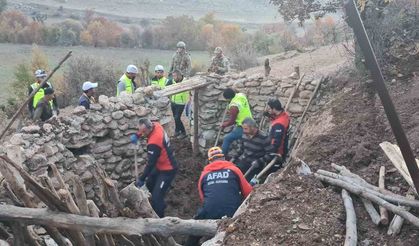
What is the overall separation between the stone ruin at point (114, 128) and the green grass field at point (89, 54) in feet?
35.6

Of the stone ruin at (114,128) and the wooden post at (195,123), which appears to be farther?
the wooden post at (195,123)

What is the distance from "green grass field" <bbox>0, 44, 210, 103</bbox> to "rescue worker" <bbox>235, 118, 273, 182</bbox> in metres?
13.9

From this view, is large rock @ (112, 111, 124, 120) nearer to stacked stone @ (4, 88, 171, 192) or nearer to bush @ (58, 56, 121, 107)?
stacked stone @ (4, 88, 171, 192)

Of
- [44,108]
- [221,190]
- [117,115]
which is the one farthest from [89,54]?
[221,190]

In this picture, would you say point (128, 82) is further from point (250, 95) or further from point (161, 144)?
point (161, 144)

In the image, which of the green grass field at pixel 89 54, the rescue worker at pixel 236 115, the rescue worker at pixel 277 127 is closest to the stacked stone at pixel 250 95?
the rescue worker at pixel 236 115

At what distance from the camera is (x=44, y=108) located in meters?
9.21

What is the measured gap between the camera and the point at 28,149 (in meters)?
7.66

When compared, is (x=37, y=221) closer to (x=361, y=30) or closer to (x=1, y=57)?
(x=361, y=30)

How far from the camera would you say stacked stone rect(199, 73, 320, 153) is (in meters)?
11.2

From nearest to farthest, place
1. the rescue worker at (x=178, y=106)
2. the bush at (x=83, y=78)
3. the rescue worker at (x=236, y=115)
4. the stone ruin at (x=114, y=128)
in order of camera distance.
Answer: the stone ruin at (x=114, y=128)
the rescue worker at (x=236, y=115)
the rescue worker at (x=178, y=106)
the bush at (x=83, y=78)

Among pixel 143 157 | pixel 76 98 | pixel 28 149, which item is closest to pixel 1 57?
pixel 76 98

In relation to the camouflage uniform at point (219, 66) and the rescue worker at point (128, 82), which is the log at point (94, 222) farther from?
the camouflage uniform at point (219, 66)

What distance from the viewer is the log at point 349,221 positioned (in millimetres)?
4805
